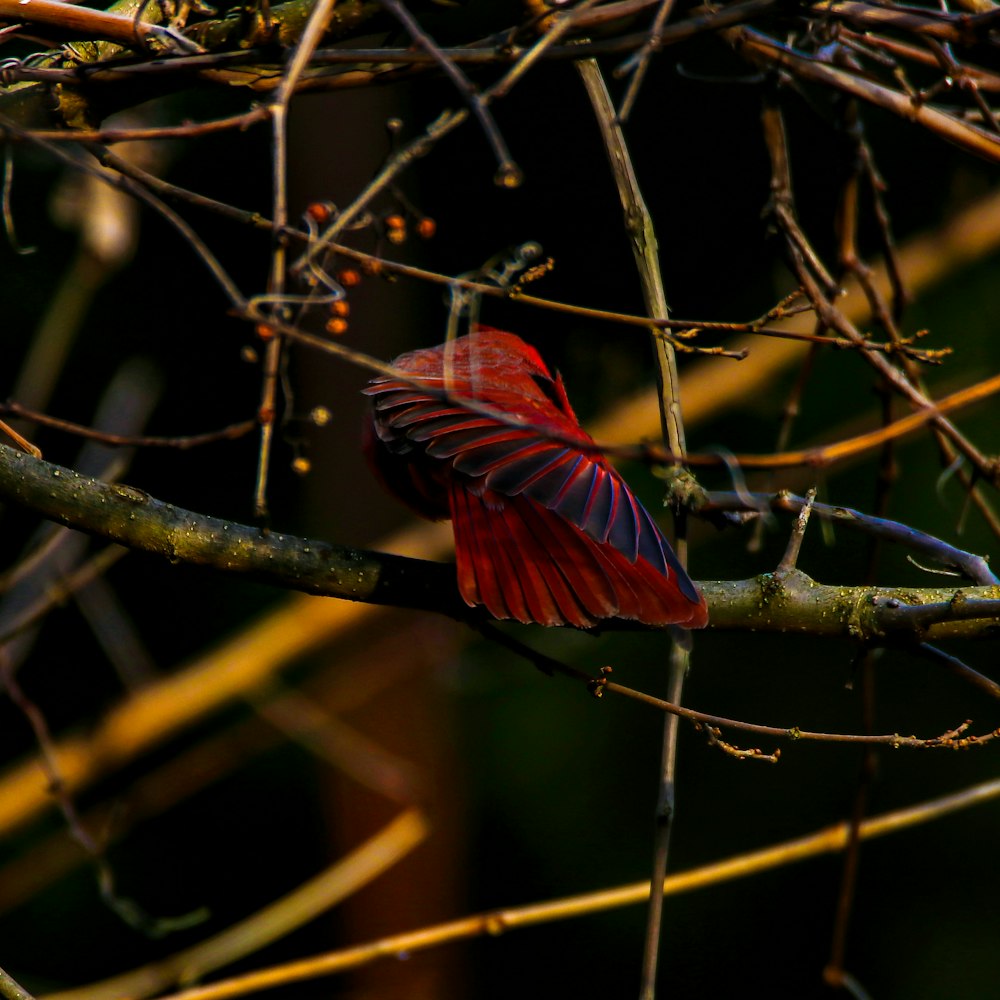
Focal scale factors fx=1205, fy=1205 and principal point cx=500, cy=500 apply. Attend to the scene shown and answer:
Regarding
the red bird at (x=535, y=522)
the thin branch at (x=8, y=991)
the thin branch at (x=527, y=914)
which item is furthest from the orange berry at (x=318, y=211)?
the thin branch at (x=527, y=914)

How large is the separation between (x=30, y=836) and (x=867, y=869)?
131 inches

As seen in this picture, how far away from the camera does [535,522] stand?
6.07 feet

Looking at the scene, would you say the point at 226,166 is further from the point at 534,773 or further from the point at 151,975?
the point at 151,975

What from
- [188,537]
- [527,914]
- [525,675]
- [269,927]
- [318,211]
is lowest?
[525,675]

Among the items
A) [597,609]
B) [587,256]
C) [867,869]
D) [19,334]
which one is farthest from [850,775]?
[19,334]

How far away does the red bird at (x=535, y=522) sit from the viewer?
1.64 meters

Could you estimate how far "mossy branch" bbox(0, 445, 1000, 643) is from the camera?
152 centimetres

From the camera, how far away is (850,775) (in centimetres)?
471

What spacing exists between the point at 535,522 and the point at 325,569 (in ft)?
1.30

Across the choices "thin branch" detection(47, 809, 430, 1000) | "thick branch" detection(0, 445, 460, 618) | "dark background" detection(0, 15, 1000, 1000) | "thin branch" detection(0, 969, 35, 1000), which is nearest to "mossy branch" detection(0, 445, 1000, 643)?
"thick branch" detection(0, 445, 460, 618)

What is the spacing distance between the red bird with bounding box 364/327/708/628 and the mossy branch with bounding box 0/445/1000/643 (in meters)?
0.10

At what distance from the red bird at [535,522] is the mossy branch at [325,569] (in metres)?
0.10

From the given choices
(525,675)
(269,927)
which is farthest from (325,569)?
(525,675)

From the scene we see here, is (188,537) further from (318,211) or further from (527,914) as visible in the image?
(527,914)
